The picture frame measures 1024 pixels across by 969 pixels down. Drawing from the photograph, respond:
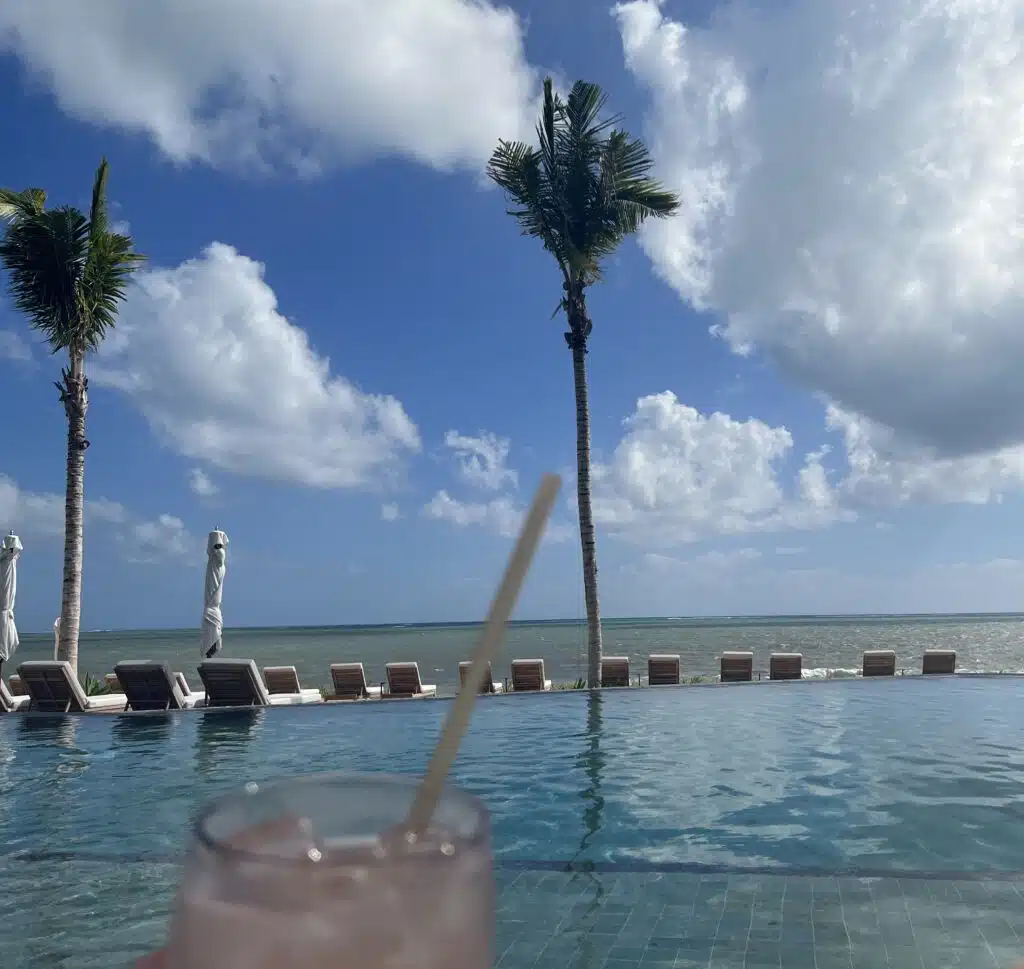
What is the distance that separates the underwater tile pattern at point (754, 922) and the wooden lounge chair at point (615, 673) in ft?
40.4

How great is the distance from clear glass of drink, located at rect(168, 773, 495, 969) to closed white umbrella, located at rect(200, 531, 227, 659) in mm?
17387

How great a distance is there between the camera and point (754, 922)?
4684 millimetres

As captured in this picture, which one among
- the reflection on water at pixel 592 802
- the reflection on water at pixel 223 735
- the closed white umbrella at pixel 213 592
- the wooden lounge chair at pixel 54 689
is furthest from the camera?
the closed white umbrella at pixel 213 592

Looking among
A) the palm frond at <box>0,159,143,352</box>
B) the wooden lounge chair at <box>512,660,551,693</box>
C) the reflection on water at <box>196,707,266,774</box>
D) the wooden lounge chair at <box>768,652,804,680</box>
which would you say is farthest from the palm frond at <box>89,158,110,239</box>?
the wooden lounge chair at <box>768,652,804,680</box>

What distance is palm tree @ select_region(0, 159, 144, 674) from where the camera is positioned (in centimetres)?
1631

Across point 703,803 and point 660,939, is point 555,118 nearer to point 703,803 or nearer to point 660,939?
point 703,803

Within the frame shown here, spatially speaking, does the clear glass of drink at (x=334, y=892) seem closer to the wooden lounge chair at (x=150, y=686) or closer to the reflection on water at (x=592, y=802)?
the reflection on water at (x=592, y=802)

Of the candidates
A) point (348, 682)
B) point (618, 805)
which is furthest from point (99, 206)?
point (618, 805)

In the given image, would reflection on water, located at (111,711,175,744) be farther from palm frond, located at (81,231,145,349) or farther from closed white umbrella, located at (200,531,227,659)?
palm frond, located at (81,231,145,349)

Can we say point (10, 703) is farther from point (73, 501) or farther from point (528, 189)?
point (528, 189)

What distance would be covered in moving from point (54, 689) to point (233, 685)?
8.35ft

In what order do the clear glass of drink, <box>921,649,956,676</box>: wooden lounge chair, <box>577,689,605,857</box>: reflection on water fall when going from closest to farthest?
the clear glass of drink, <box>577,689,605,857</box>: reflection on water, <box>921,649,956,676</box>: wooden lounge chair

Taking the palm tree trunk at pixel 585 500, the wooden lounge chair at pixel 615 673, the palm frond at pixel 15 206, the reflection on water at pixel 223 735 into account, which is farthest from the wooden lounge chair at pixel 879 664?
the palm frond at pixel 15 206

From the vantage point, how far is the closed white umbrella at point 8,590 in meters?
16.9
